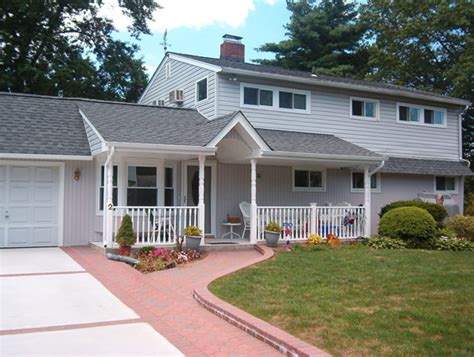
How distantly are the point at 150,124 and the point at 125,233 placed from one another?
3705mm

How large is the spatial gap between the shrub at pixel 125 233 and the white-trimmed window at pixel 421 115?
12434 millimetres

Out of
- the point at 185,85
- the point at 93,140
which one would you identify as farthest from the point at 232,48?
the point at 93,140

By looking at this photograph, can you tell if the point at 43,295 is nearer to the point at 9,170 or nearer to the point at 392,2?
the point at 9,170

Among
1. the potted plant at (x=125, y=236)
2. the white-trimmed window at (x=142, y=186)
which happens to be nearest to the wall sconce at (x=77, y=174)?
the white-trimmed window at (x=142, y=186)

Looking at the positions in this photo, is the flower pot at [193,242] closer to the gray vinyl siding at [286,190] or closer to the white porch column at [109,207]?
the white porch column at [109,207]

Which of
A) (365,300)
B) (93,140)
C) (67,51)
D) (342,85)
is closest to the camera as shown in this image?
(365,300)

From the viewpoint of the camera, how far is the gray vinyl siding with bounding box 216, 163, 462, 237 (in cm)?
1543

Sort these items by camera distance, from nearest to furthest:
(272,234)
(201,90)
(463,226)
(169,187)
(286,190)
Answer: (272,234)
(169,187)
(463,226)
(286,190)
(201,90)

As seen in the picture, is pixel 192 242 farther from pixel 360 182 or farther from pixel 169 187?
pixel 360 182

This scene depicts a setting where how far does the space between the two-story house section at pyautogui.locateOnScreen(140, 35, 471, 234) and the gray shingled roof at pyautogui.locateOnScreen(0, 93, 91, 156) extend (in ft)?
14.0

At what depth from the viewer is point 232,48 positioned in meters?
20.2

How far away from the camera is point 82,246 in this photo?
13.5 meters

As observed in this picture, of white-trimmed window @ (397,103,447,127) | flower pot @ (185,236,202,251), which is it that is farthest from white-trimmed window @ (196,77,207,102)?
white-trimmed window @ (397,103,447,127)

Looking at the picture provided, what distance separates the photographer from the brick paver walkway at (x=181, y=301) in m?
5.62
